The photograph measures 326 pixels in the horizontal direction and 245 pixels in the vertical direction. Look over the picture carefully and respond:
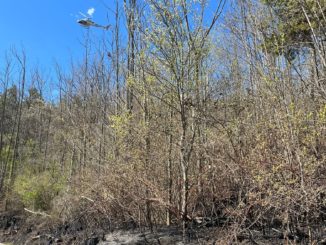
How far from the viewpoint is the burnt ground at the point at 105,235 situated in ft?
19.6

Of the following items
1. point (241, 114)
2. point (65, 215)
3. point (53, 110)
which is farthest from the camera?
point (53, 110)

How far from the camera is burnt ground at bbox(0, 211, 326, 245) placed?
235 inches

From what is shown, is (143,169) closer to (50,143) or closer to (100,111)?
(100,111)

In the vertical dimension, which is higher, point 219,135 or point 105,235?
point 219,135

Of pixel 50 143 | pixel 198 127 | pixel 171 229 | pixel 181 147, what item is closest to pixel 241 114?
pixel 198 127

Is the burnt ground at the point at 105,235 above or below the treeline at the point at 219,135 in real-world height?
below

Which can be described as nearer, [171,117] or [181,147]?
[181,147]

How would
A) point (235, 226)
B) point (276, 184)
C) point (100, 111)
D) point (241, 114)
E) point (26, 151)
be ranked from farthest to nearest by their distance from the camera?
point (26, 151)
point (100, 111)
point (241, 114)
point (235, 226)
point (276, 184)

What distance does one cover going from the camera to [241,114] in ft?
28.6

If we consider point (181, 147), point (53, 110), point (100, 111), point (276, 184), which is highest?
point (53, 110)

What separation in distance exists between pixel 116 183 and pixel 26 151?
12.8 meters

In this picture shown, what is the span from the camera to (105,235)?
7906 mm

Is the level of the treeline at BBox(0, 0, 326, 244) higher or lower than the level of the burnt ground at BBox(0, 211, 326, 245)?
higher

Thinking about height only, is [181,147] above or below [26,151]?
below
